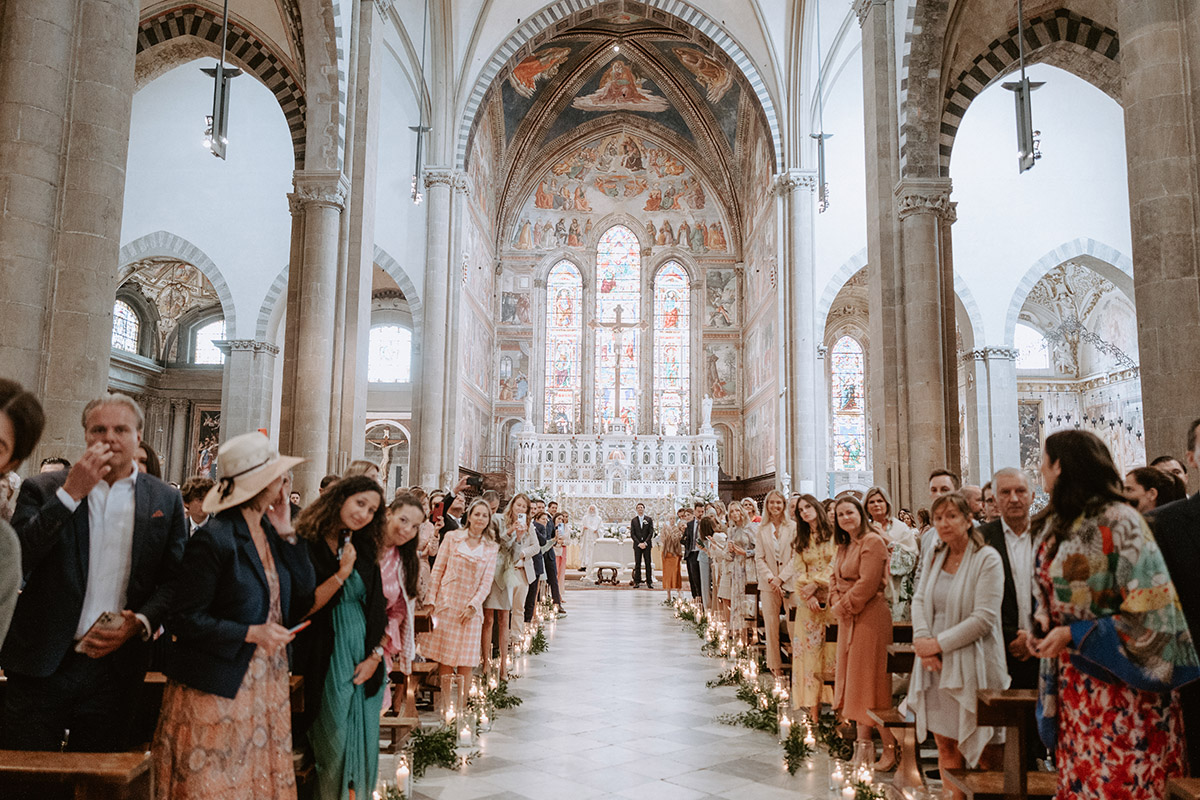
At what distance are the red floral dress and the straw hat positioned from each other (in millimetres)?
2639

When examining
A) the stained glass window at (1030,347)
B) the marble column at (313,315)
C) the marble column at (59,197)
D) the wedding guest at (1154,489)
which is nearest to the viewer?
the wedding guest at (1154,489)

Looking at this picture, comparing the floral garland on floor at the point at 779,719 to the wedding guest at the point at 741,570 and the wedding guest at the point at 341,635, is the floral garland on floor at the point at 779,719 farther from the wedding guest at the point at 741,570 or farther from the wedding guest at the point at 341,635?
the wedding guest at the point at 341,635

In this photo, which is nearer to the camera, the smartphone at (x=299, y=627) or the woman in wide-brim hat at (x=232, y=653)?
the woman in wide-brim hat at (x=232, y=653)

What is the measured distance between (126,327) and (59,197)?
810 inches

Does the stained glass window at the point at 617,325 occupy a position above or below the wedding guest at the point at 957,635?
above

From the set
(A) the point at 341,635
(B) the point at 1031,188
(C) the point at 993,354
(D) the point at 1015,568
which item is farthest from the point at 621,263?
(A) the point at 341,635

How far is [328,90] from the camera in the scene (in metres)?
11.7

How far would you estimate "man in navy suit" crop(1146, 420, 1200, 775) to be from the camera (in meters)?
2.80

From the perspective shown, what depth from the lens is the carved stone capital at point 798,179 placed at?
20125 millimetres

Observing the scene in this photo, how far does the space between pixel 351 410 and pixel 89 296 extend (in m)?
5.80

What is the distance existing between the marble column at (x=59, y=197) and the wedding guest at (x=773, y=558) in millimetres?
5395

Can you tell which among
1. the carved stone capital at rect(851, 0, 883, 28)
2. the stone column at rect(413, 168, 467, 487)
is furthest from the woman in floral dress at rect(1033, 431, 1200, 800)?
the stone column at rect(413, 168, 467, 487)

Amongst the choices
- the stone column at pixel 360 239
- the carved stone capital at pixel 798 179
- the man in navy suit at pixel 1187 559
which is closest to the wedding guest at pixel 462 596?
the man in navy suit at pixel 1187 559

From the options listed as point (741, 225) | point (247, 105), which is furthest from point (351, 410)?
point (741, 225)
